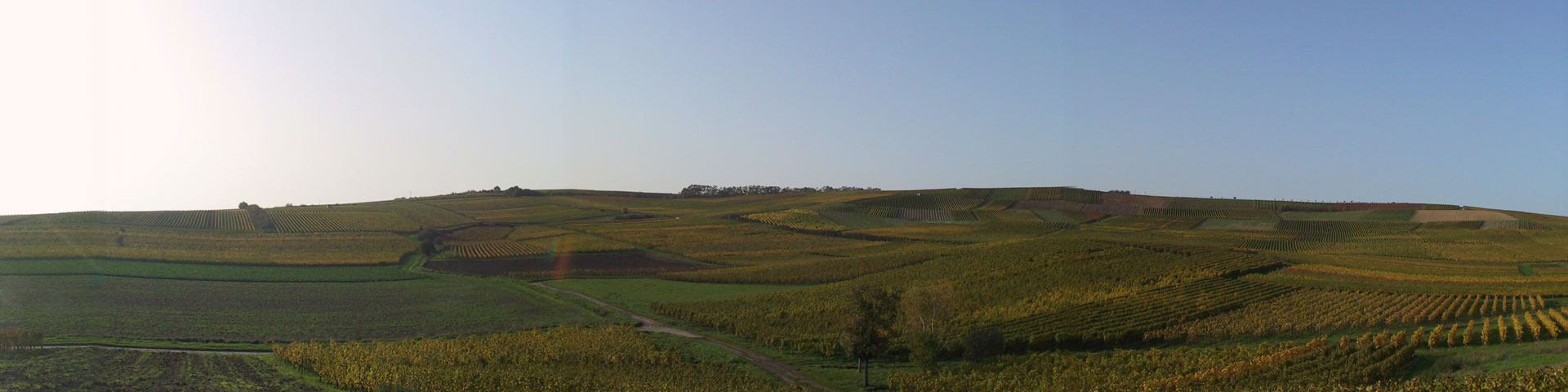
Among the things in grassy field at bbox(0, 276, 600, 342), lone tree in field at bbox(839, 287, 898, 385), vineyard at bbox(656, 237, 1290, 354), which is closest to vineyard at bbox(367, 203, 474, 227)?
grassy field at bbox(0, 276, 600, 342)

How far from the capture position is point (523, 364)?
45.4 meters

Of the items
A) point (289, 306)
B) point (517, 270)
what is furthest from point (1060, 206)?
point (289, 306)

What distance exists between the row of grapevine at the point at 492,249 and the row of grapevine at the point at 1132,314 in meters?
64.5

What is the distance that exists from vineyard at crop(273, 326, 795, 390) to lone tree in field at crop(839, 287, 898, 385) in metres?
4.42

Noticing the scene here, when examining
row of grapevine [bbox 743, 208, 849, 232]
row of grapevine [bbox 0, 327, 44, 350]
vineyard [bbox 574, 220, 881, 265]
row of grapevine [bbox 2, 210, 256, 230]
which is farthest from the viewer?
row of grapevine [bbox 743, 208, 849, 232]

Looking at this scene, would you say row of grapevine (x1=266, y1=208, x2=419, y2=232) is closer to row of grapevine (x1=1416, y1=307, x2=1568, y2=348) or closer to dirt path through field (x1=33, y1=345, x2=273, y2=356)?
dirt path through field (x1=33, y1=345, x2=273, y2=356)

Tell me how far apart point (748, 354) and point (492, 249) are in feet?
205

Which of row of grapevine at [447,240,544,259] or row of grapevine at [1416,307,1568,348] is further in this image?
row of grapevine at [447,240,544,259]

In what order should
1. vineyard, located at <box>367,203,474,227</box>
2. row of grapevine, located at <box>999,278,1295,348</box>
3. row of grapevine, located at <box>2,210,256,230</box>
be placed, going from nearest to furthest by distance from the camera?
1. row of grapevine, located at <box>999,278,1295,348</box>
2. row of grapevine, located at <box>2,210,256,230</box>
3. vineyard, located at <box>367,203,474,227</box>

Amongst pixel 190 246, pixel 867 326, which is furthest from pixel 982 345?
pixel 190 246

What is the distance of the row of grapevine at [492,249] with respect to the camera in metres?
97.6

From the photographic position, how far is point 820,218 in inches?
5236

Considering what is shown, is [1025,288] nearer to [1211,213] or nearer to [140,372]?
[140,372]

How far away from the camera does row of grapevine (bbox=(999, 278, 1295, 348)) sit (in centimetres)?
4703
